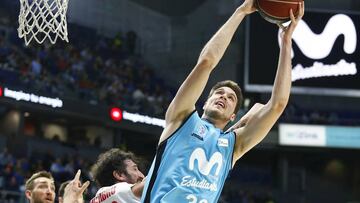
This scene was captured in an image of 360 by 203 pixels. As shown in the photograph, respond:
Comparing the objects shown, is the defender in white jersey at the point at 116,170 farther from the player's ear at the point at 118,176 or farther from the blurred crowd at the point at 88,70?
the blurred crowd at the point at 88,70

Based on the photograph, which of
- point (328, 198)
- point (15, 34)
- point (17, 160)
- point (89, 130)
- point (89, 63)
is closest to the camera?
point (17, 160)

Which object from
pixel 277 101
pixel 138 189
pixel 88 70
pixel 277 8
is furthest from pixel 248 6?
pixel 88 70

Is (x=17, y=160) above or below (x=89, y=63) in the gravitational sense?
below

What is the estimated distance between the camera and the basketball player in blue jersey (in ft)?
9.67

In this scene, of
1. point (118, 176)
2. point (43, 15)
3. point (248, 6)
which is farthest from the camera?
point (43, 15)

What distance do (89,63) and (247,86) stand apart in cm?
455

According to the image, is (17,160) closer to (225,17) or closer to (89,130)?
(89,130)

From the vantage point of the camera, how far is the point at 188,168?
9.71ft

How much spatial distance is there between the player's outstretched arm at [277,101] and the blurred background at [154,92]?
1020 centimetres

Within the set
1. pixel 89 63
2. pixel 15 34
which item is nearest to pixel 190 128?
pixel 15 34

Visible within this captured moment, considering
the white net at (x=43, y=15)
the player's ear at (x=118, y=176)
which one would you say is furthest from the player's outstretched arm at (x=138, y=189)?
the white net at (x=43, y=15)

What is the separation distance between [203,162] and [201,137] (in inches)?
4.4

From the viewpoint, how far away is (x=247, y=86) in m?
19.7

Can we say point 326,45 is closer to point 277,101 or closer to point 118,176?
point 118,176
